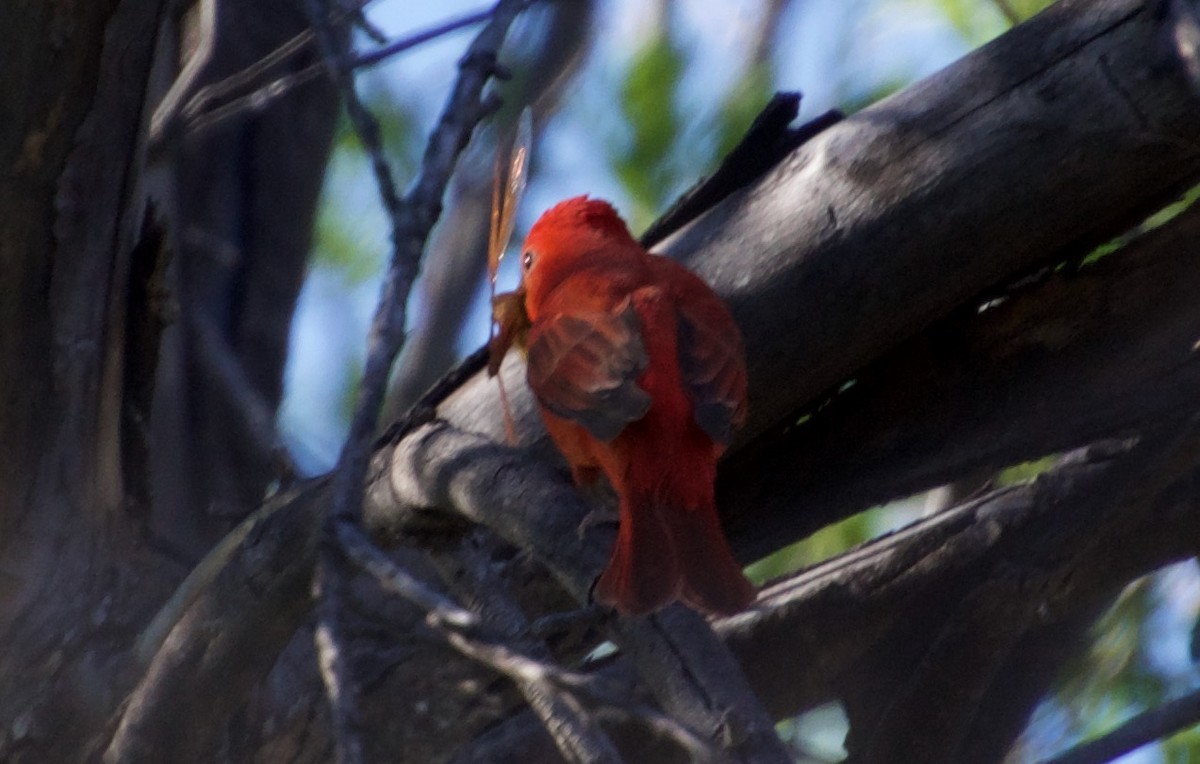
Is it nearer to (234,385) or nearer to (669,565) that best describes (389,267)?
(669,565)

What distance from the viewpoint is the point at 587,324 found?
3072 millimetres

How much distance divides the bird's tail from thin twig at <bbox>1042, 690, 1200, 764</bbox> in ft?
2.06

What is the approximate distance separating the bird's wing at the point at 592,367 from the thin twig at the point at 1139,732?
111cm

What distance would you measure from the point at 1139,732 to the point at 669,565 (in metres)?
0.79

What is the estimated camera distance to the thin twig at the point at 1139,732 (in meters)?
1.83

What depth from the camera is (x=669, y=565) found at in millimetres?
2420

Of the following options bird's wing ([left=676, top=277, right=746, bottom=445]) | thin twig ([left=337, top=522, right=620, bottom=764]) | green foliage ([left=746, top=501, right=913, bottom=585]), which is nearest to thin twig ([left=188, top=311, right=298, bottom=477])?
bird's wing ([left=676, top=277, right=746, bottom=445])

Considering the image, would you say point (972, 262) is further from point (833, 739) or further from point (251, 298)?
point (251, 298)

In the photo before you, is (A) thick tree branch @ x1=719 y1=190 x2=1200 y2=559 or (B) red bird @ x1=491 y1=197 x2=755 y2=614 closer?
(B) red bird @ x1=491 y1=197 x2=755 y2=614

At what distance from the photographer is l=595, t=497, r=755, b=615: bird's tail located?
2240 mm

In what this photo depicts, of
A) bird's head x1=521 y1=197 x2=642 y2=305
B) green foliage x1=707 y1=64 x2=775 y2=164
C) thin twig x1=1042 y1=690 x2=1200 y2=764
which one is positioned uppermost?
green foliage x1=707 y1=64 x2=775 y2=164

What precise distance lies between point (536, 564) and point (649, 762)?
0.49 metres

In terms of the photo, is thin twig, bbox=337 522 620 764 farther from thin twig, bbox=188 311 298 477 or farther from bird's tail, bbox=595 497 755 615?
thin twig, bbox=188 311 298 477

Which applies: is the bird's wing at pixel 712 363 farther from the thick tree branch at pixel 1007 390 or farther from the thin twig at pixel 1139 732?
the thin twig at pixel 1139 732
